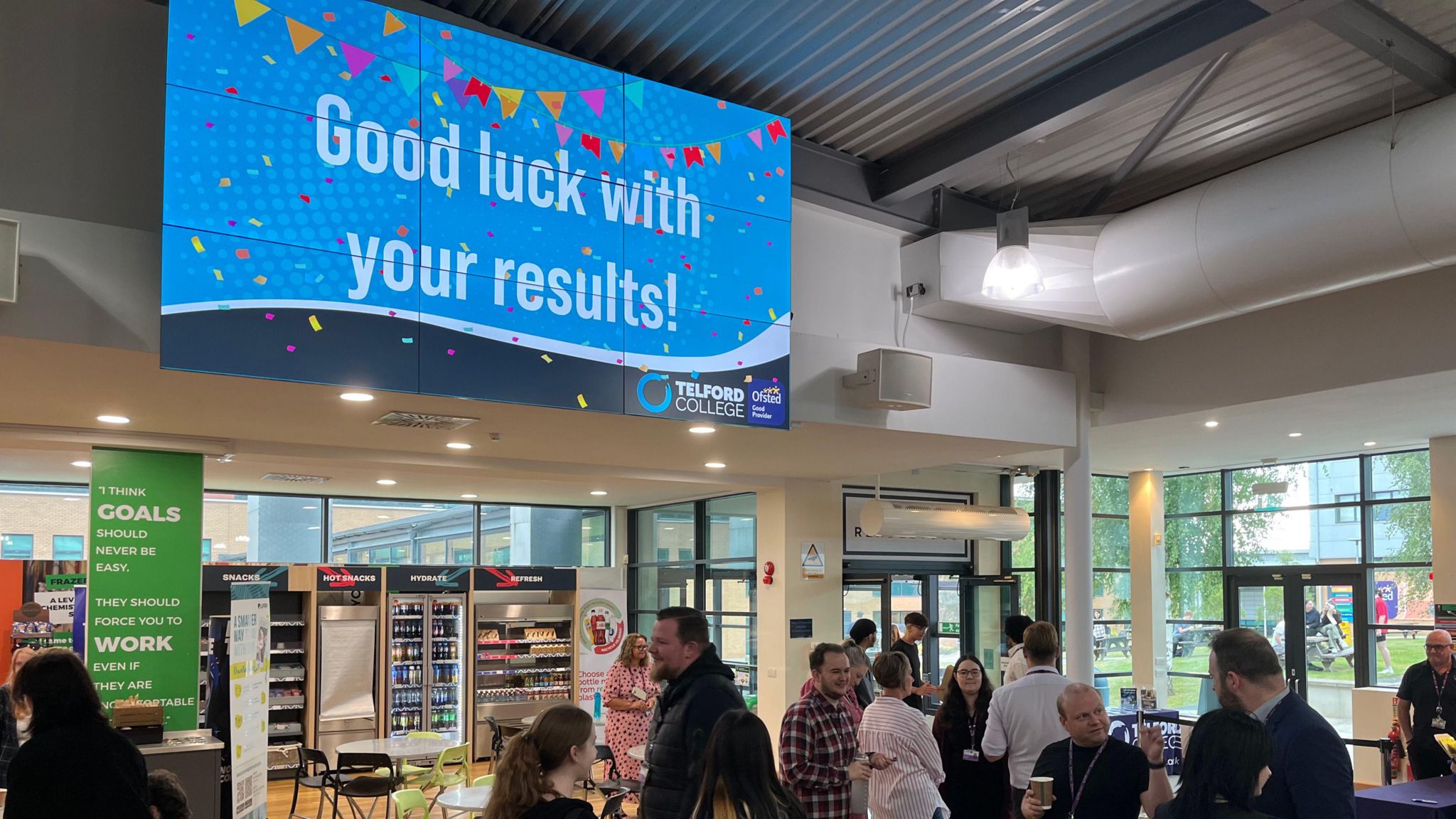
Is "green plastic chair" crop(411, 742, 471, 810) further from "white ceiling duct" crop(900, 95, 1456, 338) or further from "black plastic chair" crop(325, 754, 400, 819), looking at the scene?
"white ceiling duct" crop(900, 95, 1456, 338)

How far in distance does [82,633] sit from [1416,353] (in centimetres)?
1115

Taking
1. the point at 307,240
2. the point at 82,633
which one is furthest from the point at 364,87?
the point at 82,633

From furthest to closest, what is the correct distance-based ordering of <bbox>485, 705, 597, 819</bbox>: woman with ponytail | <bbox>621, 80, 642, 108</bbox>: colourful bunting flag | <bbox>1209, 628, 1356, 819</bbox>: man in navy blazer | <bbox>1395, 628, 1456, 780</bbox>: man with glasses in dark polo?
<bbox>1395, 628, 1456, 780</bbox>: man with glasses in dark polo → <bbox>621, 80, 642, 108</bbox>: colourful bunting flag → <bbox>1209, 628, 1356, 819</bbox>: man in navy blazer → <bbox>485, 705, 597, 819</bbox>: woman with ponytail

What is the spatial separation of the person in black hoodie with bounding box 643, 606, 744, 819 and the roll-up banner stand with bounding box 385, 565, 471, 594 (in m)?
7.84

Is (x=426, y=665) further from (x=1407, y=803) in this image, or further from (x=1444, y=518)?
(x=1444, y=518)

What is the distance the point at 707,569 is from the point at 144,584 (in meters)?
6.67

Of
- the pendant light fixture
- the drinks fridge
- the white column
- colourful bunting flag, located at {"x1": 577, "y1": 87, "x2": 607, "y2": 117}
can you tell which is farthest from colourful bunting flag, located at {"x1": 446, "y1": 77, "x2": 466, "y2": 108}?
the drinks fridge

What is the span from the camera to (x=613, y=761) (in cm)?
723

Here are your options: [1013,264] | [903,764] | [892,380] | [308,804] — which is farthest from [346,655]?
[1013,264]

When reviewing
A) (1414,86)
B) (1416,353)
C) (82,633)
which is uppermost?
(1414,86)

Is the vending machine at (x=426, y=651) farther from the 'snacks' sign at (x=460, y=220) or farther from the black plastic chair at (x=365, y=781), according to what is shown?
the 'snacks' sign at (x=460, y=220)

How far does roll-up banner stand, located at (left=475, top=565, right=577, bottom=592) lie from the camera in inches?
457

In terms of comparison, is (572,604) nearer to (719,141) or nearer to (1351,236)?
(719,141)

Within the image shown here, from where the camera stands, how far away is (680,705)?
379 centimetres
